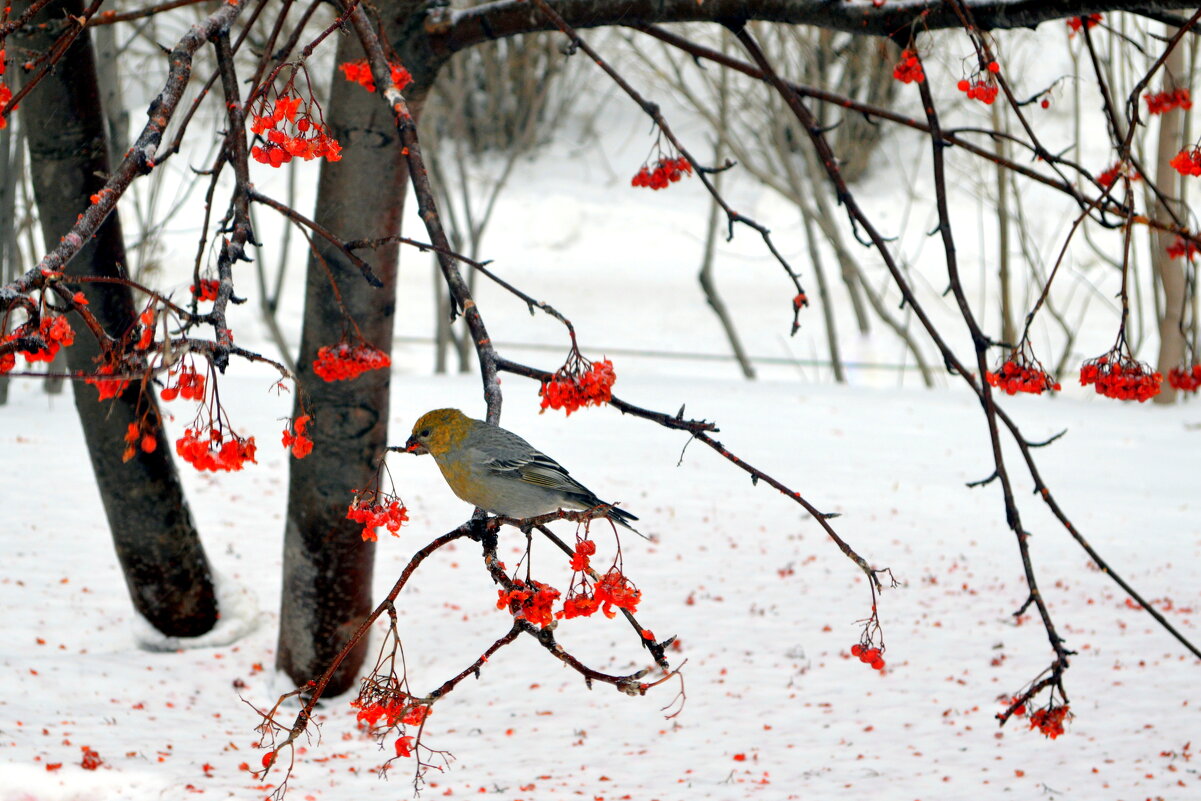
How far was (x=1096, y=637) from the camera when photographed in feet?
16.6

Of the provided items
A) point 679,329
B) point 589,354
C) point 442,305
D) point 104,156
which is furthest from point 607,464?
point 679,329

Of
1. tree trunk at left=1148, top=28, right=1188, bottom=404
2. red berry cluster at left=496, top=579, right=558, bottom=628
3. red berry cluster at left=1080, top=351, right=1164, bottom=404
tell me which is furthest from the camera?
tree trunk at left=1148, top=28, right=1188, bottom=404

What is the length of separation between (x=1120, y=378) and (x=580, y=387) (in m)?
1.35

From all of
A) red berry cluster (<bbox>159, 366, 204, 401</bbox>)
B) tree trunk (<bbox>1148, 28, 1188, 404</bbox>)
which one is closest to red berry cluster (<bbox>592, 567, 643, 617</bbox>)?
red berry cluster (<bbox>159, 366, 204, 401</bbox>)

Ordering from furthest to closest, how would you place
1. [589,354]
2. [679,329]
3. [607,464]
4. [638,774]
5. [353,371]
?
[679,329]
[589,354]
[607,464]
[638,774]
[353,371]

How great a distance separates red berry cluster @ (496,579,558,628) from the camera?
1752mm

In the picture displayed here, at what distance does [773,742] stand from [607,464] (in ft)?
11.7

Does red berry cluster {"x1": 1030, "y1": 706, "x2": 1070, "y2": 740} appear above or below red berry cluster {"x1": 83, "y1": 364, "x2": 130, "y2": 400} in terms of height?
below

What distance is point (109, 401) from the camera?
430 cm

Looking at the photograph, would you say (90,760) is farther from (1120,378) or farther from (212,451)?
(1120,378)

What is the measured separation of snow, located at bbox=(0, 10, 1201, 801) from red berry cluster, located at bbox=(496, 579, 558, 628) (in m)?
1.52

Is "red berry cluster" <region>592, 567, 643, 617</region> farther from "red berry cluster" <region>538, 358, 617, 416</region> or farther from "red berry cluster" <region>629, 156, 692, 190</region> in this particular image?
"red berry cluster" <region>629, 156, 692, 190</region>

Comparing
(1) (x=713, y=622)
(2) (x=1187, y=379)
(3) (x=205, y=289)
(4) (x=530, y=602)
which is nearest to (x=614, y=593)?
(4) (x=530, y=602)

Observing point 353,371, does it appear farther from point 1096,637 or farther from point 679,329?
point 679,329
